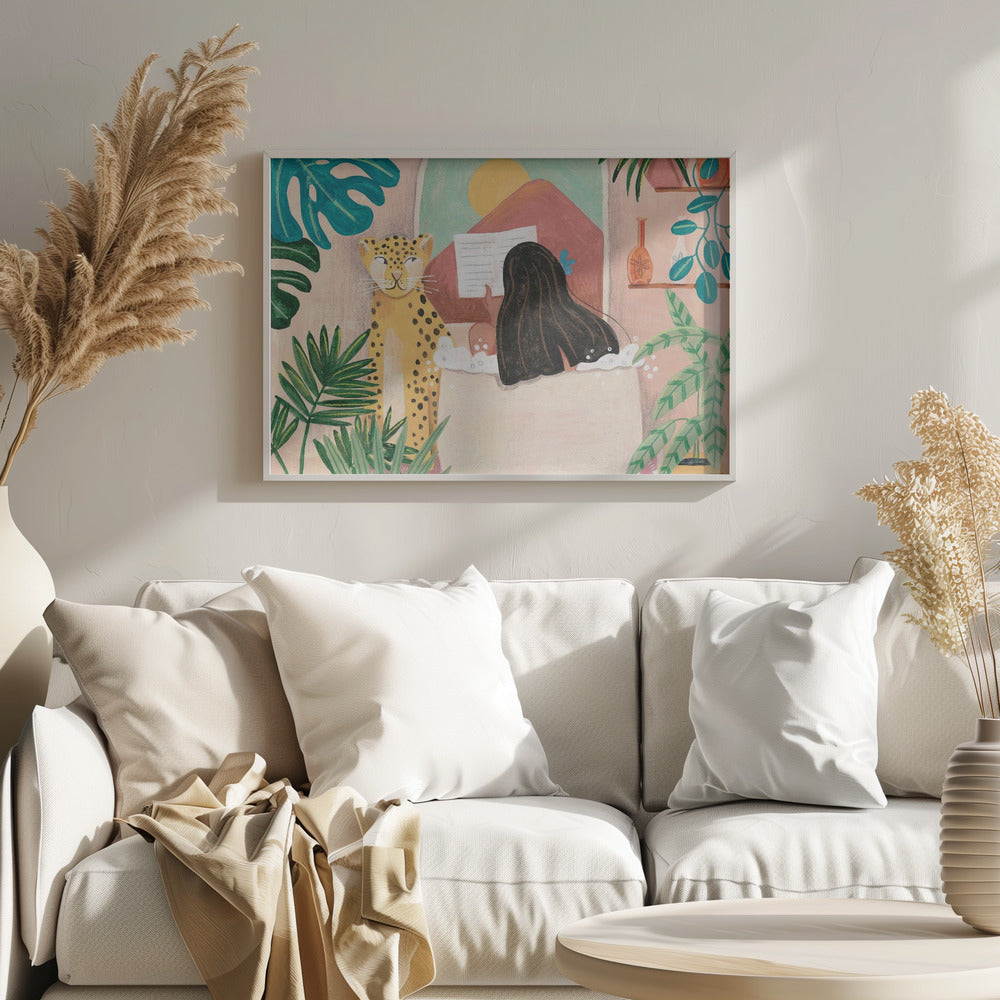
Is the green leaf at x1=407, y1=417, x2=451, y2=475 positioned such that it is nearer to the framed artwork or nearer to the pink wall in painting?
the framed artwork

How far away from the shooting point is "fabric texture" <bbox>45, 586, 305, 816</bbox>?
1906mm

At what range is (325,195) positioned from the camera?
101 inches

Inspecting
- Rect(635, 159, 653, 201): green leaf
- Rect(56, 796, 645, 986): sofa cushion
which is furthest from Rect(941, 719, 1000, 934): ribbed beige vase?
Rect(635, 159, 653, 201): green leaf

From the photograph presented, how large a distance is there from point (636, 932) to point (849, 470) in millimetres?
1587

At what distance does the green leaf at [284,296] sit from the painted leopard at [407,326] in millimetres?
166

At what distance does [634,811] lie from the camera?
2162 millimetres

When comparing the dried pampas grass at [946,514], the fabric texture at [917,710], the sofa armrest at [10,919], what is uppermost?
the dried pampas grass at [946,514]

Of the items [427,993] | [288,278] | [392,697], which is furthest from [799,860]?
[288,278]

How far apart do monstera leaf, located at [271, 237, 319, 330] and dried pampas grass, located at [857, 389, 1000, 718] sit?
1641 millimetres

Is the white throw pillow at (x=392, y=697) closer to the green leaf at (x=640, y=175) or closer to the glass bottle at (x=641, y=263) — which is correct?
the glass bottle at (x=641, y=263)

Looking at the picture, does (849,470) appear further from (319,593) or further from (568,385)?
(319,593)

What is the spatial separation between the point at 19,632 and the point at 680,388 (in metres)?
1.59

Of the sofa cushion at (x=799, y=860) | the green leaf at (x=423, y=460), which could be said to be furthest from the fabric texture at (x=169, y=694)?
the sofa cushion at (x=799, y=860)

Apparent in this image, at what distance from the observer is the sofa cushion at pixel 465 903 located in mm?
1549
